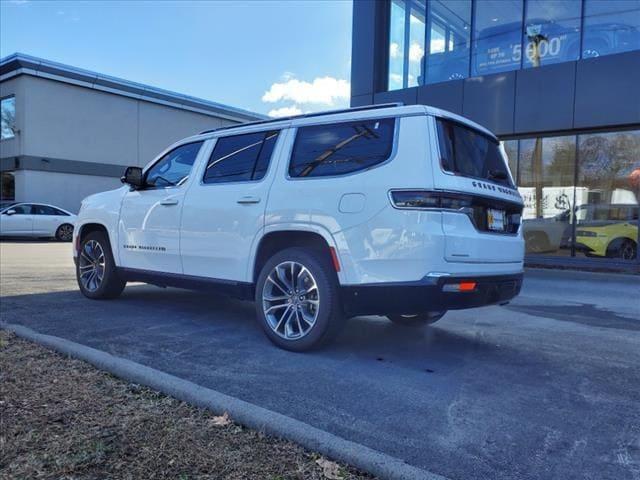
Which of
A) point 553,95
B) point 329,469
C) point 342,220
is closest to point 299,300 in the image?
point 342,220

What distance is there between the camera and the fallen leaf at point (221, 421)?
9.78 ft

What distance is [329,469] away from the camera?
256 cm

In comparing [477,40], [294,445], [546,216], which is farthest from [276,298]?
[477,40]

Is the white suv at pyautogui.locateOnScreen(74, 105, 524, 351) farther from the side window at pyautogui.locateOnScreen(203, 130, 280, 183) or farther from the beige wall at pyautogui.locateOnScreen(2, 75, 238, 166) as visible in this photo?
the beige wall at pyautogui.locateOnScreen(2, 75, 238, 166)

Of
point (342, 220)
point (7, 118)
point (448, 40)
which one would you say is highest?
point (448, 40)

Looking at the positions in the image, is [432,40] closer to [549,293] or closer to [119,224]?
[549,293]

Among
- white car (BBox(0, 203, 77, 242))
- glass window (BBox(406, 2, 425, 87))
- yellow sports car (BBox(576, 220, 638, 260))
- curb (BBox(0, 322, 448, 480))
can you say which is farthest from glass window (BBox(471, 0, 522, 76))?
white car (BBox(0, 203, 77, 242))

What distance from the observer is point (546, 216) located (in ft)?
41.6

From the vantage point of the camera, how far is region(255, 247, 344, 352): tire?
14.2 feet

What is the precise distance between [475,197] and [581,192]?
9.37 metres

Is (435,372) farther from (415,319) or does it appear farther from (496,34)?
(496,34)

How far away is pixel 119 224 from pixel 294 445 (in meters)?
4.32

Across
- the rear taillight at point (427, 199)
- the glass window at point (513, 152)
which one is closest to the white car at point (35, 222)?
the glass window at point (513, 152)

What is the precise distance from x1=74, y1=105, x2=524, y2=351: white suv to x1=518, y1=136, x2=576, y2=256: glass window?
326 inches
